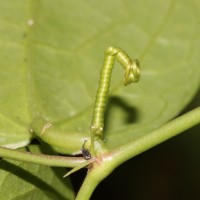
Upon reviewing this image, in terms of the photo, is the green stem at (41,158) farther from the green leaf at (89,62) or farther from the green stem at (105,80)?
the green leaf at (89,62)

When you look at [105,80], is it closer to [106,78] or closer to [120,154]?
[106,78]

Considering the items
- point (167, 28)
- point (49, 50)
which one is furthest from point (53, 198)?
point (167, 28)

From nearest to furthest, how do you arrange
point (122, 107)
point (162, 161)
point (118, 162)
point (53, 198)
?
point (118, 162), point (53, 198), point (122, 107), point (162, 161)

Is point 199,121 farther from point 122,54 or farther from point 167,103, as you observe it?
point 167,103

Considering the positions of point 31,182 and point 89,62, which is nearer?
point 31,182

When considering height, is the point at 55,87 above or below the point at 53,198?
above

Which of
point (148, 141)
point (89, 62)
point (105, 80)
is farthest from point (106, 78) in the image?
point (89, 62)
